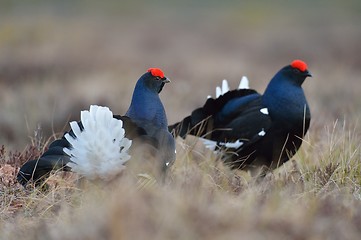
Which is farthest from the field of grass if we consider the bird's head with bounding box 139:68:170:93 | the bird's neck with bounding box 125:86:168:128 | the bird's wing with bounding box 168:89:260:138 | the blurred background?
the bird's head with bounding box 139:68:170:93

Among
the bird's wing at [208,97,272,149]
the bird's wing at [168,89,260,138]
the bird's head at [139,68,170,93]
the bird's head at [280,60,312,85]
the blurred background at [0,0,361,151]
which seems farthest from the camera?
the blurred background at [0,0,361,151]

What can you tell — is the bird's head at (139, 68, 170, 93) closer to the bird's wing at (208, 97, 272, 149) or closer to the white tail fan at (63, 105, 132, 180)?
the white tail fan at (63, 105, 132, 180)

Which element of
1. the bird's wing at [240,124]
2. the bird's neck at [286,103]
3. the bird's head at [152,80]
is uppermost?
the bird's head at [152,80]

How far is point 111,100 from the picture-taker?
10398mm

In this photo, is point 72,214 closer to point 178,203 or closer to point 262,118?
point 178,203

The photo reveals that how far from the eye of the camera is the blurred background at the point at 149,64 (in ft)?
29.7

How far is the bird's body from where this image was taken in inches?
160

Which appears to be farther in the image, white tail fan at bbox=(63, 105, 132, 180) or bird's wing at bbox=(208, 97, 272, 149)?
bird's wing at bbox=(208, 97, 272, 149)

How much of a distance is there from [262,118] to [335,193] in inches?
49.8

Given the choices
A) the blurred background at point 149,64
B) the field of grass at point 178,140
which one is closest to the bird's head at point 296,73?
the field of grass at point 178,140

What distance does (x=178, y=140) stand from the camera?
607cm

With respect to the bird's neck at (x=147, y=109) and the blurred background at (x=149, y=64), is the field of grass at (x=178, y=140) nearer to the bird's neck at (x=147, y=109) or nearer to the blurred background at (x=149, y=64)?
the blurred background at (x=149, y=64)

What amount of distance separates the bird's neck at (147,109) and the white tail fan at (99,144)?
56cm

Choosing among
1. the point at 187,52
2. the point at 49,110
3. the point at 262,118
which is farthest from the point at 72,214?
the point at 187,52
